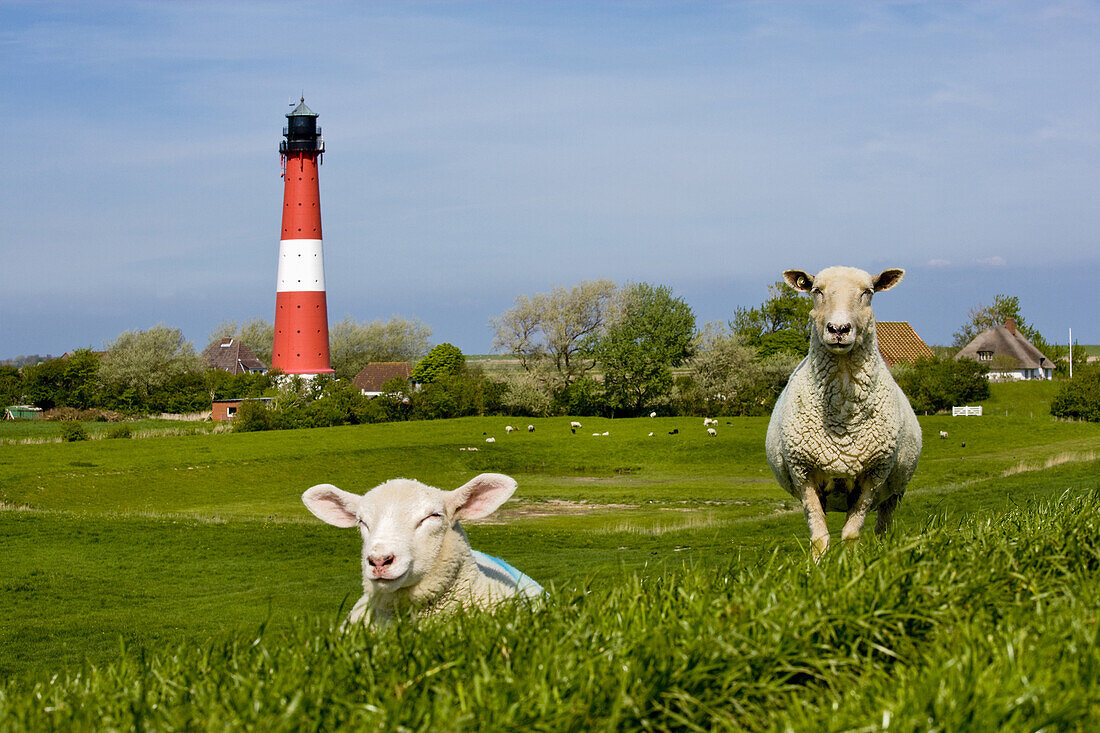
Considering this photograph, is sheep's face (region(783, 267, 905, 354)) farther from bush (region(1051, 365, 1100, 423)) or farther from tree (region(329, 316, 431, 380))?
tree (region(329, 316, 431, 380))

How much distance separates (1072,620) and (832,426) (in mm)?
3857

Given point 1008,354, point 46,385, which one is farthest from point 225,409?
point 1008,354

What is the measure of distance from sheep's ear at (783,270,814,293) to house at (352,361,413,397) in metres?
89.2

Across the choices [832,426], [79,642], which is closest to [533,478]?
[79,642]

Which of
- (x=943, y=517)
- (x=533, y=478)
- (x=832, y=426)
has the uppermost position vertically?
(x=832, y=426)

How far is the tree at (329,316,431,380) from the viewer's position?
111 m

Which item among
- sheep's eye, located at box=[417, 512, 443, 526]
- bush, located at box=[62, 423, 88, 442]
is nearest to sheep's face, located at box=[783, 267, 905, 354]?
sheep's eye, located at box=[417, 512, 443, 526]

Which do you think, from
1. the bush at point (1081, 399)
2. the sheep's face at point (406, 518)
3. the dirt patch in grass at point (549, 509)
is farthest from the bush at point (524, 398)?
the sheep's face at point (406, 518)

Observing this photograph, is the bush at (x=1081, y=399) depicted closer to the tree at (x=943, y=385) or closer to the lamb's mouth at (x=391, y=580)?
the tree at (x=943, y=385)

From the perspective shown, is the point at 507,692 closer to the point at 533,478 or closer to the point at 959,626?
the point at 959,626

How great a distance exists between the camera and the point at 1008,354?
319 feet

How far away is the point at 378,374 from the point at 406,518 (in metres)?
93.8

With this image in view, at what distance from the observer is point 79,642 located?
43.7ft

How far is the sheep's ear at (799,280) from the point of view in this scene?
313 inches
